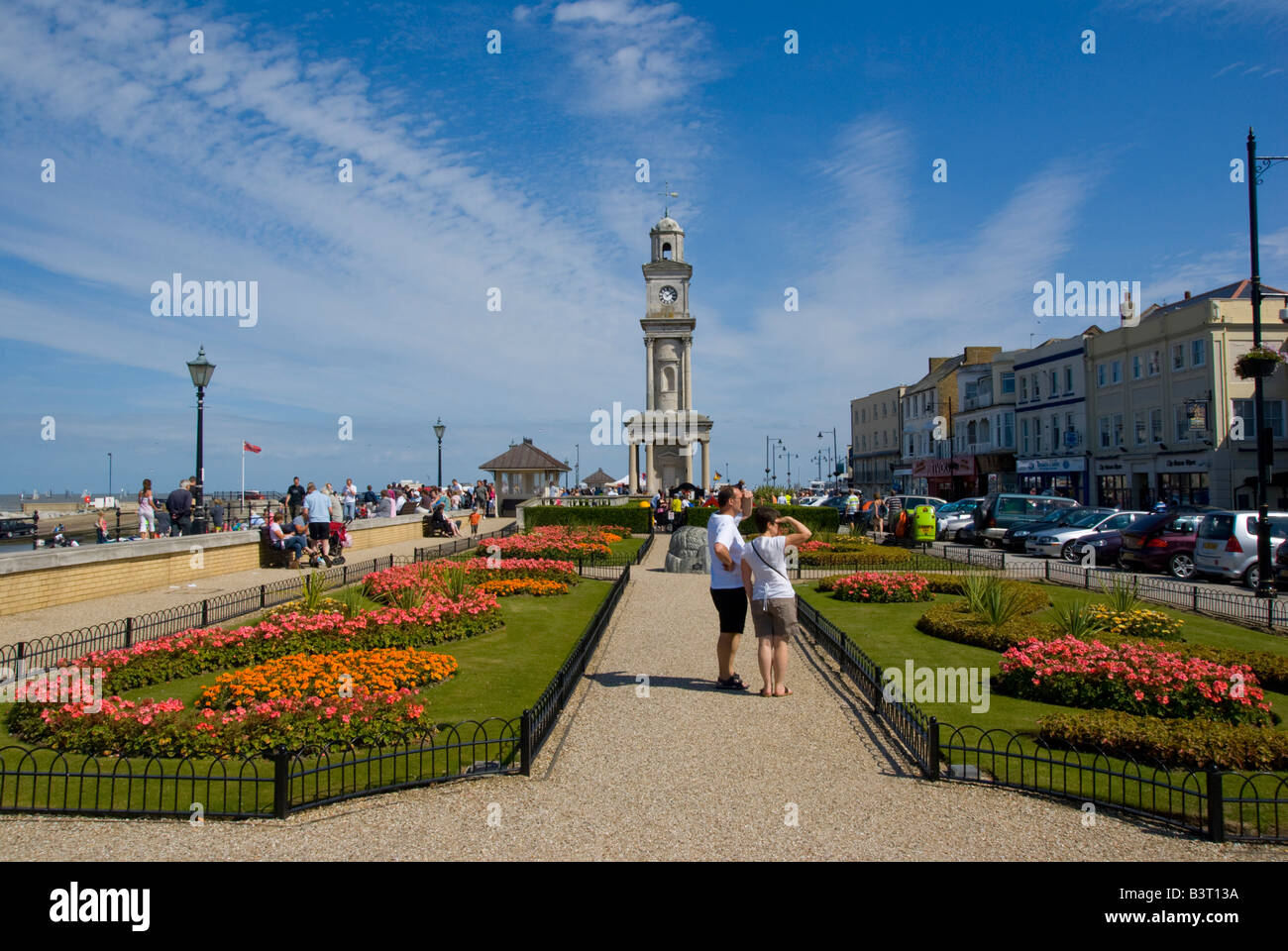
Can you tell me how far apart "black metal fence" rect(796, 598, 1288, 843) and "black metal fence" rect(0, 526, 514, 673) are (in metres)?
9.73

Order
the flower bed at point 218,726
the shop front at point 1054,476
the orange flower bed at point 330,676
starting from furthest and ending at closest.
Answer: the shop front at point 1054,476
the orange flower bed at point 330,676
the flower bed at point 218,726

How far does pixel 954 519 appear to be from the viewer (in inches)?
1319

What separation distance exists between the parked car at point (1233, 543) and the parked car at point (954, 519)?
12.1 metres

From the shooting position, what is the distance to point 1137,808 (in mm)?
6453

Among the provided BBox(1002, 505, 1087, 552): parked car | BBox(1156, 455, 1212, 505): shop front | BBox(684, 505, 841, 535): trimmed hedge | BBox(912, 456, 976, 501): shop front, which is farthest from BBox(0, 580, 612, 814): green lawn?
BBox(912, 456, 976, 501): shop front

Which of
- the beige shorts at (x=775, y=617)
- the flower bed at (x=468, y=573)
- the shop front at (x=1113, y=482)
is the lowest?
the flower bed at (x=468, y=573)

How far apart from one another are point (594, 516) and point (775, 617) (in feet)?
85.8

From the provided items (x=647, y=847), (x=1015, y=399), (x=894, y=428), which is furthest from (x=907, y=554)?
(x=894, y=428)

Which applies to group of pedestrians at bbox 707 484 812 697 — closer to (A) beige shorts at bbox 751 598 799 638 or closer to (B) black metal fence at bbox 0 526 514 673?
(A) beige shorts at bbox 751 598 799 638

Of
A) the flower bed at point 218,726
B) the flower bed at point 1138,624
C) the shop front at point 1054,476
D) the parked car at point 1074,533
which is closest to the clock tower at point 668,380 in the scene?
the shop front at point 1054,476

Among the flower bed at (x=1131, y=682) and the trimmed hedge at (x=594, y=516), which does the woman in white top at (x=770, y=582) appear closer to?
the flower bed at (x=1131, y=682)

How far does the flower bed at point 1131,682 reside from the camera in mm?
8461

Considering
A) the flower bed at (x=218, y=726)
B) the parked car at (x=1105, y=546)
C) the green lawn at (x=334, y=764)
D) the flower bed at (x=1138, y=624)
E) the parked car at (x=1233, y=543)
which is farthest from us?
the parked car at (x=1105, y=546)

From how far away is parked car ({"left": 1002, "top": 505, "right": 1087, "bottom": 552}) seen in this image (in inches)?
1078
